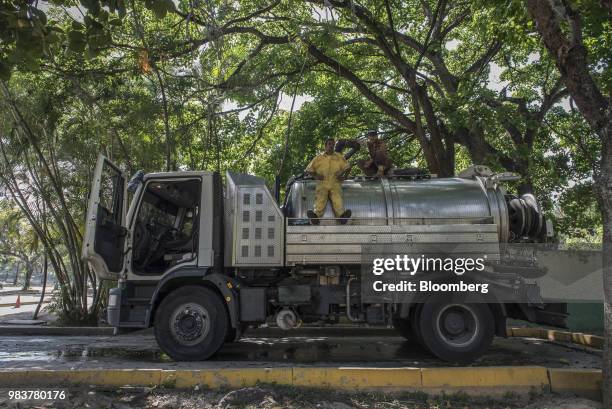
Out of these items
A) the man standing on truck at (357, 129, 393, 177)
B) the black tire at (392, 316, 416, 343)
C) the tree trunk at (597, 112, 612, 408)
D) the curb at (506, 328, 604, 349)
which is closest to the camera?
the tree trunk at (597, 112, 612, 408)

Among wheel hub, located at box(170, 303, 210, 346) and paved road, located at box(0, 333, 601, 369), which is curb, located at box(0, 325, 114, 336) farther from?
wheel hub, located at box(170, 303, 210, 346)

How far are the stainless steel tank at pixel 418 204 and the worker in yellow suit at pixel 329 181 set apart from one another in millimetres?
116

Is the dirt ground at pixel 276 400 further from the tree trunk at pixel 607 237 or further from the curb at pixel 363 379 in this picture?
the tree trunk at pixel 607 237

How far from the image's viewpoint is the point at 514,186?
12.0 m

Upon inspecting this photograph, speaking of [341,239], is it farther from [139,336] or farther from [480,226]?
[139,336]

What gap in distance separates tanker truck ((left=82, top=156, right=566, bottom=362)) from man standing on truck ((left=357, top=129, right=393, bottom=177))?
413 millimetres

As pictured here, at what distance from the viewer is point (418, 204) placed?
701 cm

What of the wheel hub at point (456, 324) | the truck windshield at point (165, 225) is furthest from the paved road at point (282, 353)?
the truck windshield at point (165, 225)

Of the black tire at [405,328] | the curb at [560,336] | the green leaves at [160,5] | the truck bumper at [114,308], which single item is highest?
the green leaves at [160,5]

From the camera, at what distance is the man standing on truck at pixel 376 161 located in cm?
779

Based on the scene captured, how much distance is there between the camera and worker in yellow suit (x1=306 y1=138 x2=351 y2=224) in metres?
6.92

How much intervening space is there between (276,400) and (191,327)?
216cm

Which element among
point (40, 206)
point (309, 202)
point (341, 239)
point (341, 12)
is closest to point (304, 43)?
point (341, 12)

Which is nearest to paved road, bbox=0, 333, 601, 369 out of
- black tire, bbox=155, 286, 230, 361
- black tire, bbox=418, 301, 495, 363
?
black tire, bbox=155, 286, 230, 361
